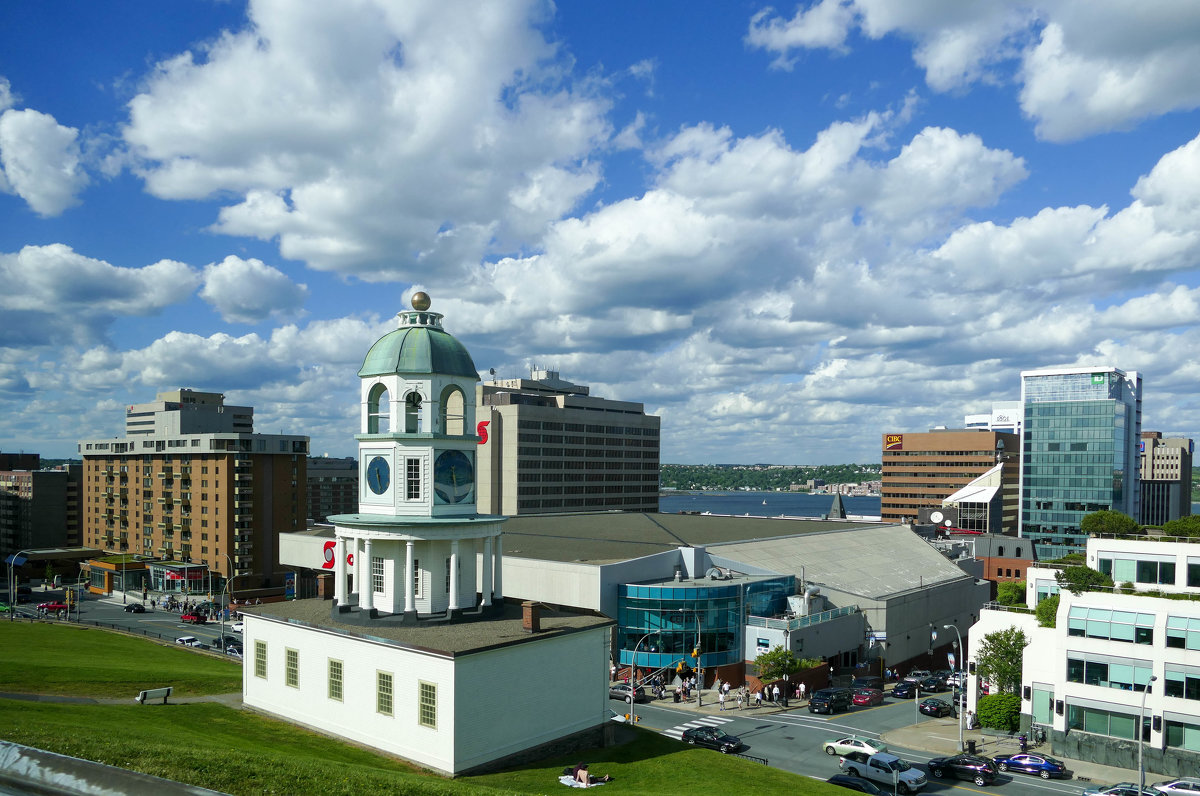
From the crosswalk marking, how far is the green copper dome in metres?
28.4

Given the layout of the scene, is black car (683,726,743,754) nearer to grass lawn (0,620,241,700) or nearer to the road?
the road

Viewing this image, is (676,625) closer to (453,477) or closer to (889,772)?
(889,772)

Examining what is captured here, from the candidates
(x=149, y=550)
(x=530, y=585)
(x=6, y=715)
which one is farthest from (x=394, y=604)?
(x=149, y=550)

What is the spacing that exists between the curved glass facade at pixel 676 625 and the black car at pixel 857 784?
26.2 meters

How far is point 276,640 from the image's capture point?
43.4 metres

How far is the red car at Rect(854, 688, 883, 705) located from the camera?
227 ft

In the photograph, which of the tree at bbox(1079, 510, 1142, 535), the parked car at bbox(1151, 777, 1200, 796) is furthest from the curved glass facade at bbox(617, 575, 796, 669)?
the tree at bbox(1079, 510, 1142, 535)

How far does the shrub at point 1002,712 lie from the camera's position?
6116cm

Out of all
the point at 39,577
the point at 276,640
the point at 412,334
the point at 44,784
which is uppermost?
the point at 412,334

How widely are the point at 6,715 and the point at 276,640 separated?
1433 cm

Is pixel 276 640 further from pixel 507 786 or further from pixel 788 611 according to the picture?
pixel 788 611

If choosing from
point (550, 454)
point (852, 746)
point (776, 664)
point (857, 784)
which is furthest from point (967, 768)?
point (550, 454)

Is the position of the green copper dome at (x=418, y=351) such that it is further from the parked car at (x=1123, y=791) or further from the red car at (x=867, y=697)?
the red car at (x=867, y=697)

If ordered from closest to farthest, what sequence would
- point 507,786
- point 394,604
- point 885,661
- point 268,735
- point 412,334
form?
point 507,786 → point 268,735 → point 394,604 → point 412,334 → point 885,661
